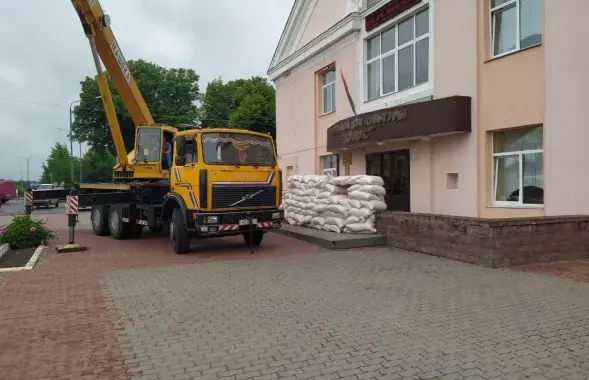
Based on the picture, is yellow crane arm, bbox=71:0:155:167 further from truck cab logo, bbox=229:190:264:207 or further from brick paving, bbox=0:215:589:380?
brick paving, bbox=0:215:589:380

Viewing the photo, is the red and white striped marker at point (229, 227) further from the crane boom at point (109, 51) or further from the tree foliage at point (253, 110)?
the tree foliage at point (253, 110)

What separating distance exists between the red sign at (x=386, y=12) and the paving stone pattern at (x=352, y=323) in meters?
8.87

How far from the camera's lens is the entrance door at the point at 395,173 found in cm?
1514

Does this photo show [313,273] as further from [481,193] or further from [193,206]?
[481,193]

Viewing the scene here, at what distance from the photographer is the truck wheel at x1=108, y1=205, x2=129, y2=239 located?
14.3m

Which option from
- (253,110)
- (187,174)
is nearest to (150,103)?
(253,110)

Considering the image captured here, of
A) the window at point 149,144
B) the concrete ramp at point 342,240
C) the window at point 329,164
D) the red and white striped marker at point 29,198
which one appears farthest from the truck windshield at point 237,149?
the window at point 329,164

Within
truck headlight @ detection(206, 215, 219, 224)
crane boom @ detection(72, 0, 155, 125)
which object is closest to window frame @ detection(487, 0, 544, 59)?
truck headlight @ detection(206, 215, 219, 224)

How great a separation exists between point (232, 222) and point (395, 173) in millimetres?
6783

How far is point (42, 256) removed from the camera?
1089 centimetres

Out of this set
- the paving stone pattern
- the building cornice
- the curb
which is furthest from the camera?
the building cornice

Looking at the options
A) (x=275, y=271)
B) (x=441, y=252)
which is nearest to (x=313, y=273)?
(x=275, y=271)

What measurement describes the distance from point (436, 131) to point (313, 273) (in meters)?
5.79

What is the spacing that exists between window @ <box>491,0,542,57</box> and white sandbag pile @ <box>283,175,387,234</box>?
170 inches
